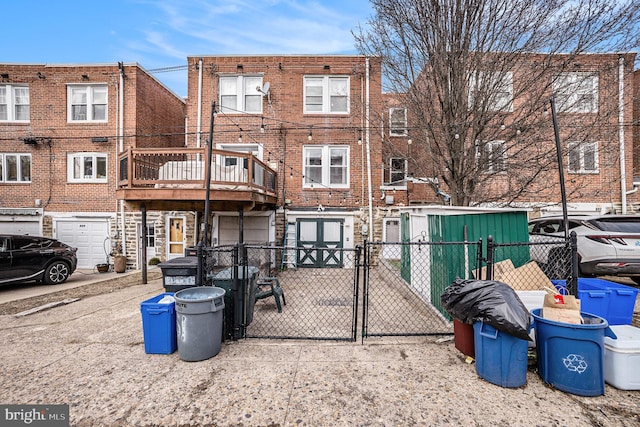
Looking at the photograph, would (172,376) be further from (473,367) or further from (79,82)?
(79,82)

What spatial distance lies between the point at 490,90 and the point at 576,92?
225cm

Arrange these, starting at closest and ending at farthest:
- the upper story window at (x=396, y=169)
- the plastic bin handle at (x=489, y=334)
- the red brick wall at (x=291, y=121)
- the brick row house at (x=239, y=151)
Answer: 1. the plastic bin handle at (x=489, y=334)
2. the brick row house at (x=239, y=151)
3. the red brick wall at (x=291, y=121)
4. the upper story window at (x=396, y=169)

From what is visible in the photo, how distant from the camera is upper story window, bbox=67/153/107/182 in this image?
1152 centimetres

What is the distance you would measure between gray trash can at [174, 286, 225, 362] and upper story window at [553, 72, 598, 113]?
908 centimetres

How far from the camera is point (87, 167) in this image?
11.6 m

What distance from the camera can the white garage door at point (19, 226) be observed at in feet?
37.6

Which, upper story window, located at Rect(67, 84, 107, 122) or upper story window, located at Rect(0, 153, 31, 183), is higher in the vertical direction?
upper story window, located at Rect(67, 84, 107, 122)

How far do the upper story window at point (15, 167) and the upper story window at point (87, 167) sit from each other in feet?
6.05

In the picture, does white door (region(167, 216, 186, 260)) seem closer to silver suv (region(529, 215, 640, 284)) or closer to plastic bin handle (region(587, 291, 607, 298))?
silver suv (region(529, 215, 640, 284))

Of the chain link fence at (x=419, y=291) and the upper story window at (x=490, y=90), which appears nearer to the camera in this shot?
the chain link fence at (x=419, y=291)

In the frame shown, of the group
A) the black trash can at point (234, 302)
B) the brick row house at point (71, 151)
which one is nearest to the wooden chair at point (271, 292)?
the black trash can at point (234, 302)

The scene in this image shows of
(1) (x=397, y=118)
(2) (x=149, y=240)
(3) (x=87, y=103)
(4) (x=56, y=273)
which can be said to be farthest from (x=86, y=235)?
(1) (x=397, y=118)

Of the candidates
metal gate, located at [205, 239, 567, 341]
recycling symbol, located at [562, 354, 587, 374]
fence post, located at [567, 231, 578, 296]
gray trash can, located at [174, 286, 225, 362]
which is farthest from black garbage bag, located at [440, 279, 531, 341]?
gray trash can, located at [174, 286, 225, 362]

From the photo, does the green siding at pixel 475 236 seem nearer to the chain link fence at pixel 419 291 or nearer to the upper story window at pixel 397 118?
the chain link fence at pixel 419 291
